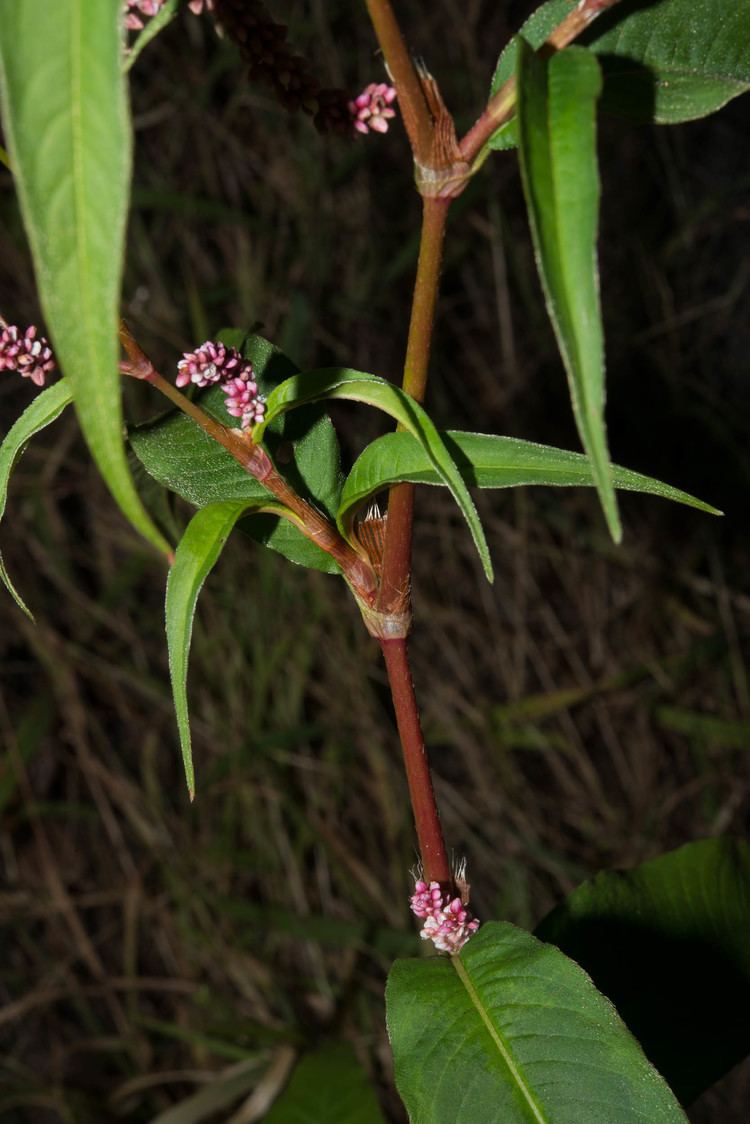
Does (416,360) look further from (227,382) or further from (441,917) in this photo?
(441,917)

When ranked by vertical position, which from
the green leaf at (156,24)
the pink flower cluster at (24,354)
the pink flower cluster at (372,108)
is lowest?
the pink flower cluster at (24,354)

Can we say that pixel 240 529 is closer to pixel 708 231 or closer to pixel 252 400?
pixel 252 400

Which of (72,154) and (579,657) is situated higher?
(72,154)

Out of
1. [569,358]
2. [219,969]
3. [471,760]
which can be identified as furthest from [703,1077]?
[219,969]

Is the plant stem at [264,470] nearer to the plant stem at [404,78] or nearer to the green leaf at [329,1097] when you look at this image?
the plant stem at [404,78]

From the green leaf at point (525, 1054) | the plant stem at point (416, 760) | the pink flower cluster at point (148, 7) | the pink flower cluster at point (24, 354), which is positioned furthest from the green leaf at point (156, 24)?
the green leaf at point (525, 1054)

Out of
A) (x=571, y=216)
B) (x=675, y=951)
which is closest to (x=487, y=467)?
(x=571, y=216)
